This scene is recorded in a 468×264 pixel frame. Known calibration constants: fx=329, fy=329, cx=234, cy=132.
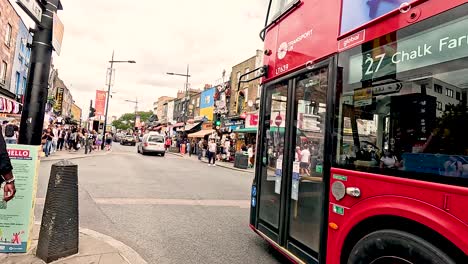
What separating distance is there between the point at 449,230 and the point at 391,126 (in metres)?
0.88

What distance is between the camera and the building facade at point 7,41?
842 inches

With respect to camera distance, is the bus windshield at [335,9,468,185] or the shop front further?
the shop front

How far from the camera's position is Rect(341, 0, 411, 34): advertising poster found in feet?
8.89

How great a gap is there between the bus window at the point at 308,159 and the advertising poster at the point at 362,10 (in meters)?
0.50

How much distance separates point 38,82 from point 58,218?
1733 millimetres

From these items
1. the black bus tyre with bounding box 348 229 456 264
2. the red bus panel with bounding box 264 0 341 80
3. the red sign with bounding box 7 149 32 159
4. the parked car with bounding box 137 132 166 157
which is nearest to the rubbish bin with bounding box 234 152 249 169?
the parked car with bounding box 137 132 166 157

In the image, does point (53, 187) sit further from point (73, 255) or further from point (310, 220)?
point (310, 220)

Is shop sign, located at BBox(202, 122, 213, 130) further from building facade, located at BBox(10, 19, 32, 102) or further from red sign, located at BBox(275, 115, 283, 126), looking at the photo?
red sign, located at BBox(275, 115, 283, 126)

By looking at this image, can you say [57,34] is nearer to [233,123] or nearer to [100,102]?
[233,123]

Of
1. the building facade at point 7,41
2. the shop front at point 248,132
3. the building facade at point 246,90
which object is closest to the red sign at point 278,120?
the shop front at point 248,132

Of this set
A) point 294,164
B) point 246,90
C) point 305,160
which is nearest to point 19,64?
point 246,90

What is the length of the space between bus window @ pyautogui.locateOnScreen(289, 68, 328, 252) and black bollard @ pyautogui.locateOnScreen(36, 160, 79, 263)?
269 cm

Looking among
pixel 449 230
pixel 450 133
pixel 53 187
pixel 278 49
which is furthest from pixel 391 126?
pixel 53 187

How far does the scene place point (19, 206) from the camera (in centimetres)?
398
